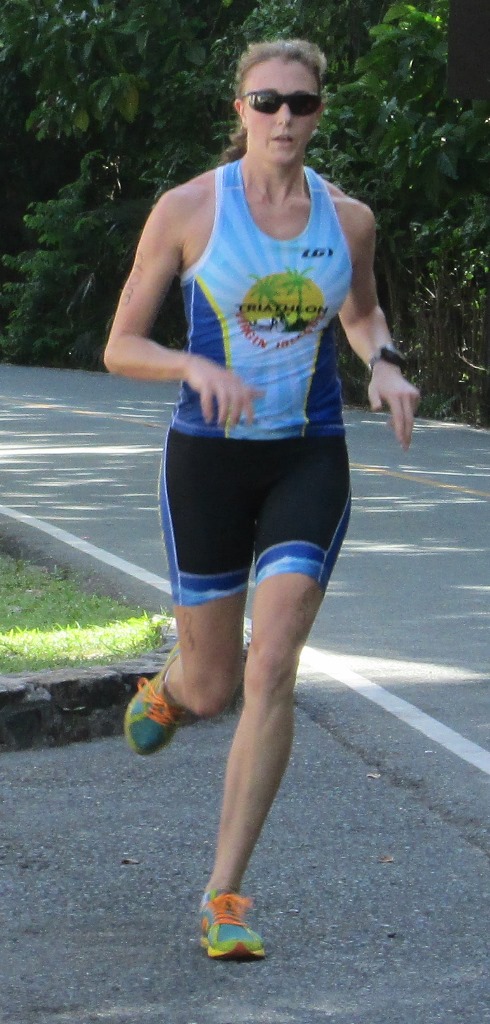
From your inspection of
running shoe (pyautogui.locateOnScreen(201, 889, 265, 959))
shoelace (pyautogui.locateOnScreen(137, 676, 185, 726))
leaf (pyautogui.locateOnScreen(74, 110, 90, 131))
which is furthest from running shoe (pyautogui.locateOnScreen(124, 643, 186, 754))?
leaf (pyautogui.locateOnScreen(74, 110, 90, 131))

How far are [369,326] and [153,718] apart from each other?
1.13 m

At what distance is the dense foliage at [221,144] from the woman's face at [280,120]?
14.9 meters

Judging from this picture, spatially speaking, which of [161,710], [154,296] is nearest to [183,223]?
[154,296]

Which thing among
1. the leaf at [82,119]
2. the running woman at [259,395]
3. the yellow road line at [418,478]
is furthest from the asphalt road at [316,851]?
the leaf at [82,119]

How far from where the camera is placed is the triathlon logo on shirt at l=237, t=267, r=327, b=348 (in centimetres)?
424

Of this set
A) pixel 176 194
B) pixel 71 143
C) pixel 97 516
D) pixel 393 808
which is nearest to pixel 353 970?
pixel 393 808

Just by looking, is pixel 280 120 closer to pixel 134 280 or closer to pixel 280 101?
pixel 280 101

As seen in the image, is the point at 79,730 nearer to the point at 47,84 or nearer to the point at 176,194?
the point at 176,194

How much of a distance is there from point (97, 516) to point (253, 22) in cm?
Result: 1555

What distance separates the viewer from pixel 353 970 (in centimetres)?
404

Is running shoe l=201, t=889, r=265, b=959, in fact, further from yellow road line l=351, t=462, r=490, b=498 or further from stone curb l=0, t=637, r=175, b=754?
yellow road line l=351, t=462, r=490, b=498

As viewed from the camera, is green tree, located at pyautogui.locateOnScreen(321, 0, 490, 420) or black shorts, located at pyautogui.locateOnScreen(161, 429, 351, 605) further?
green tree, located at pyautogui.locateOnScreen(321, 0, 490, 420)

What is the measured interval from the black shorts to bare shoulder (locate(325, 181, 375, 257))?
1.51 feet

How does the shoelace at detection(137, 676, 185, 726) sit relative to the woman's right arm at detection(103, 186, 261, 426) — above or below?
below
